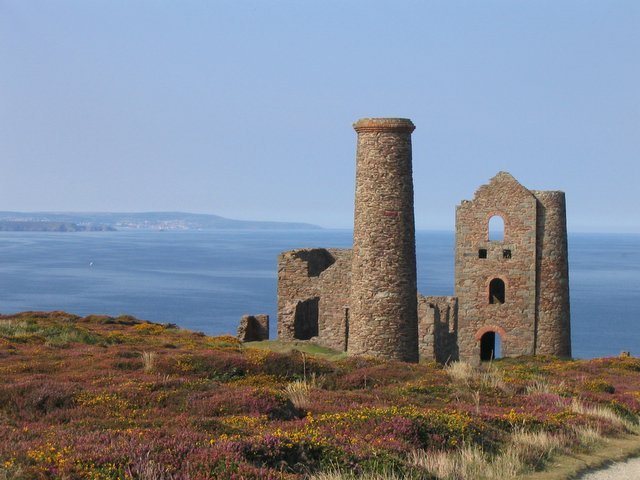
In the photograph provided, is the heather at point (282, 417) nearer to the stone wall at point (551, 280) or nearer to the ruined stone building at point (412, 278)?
the ruined stone building at point (412, 278)

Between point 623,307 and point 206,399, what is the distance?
→ 111310 millimetres

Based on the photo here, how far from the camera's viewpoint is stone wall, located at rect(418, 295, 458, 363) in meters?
32.7

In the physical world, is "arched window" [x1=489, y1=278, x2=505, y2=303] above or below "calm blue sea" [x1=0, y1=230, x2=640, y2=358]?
above

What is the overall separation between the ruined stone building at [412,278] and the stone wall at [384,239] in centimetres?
3

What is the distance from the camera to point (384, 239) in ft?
82.2

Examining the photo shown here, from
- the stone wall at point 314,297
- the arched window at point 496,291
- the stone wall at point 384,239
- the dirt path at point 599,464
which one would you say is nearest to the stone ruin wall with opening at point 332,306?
the stone wall at point 314,297

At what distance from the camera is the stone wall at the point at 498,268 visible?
4050 cm

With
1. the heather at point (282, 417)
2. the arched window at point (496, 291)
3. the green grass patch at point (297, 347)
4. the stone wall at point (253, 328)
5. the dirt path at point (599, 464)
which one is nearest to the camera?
the heather at point (282, 417)

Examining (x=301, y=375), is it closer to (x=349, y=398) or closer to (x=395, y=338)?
(x=349, y=398)

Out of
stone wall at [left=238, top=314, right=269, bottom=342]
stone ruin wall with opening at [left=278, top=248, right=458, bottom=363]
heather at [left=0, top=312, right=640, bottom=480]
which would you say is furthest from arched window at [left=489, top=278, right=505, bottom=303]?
heather at [left=0, top=312, right=640, bottom=480]

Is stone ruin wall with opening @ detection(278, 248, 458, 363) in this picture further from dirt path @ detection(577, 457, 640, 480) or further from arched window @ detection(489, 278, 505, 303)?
dirt path @ detection(577, 457, 640, 480)

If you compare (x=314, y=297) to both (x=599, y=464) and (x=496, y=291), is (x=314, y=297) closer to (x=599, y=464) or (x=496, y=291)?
(x=496, y=291)

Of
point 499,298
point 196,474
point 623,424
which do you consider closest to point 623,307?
point 499,298

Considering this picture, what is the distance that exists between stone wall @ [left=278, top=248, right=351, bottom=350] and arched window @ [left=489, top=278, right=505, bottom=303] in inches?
334
